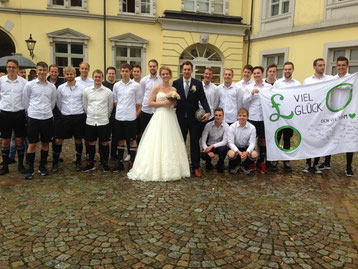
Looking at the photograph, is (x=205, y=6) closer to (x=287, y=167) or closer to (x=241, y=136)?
(x=241, y=136)

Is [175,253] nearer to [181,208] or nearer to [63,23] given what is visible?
[181,208]

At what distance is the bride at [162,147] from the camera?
5.46m

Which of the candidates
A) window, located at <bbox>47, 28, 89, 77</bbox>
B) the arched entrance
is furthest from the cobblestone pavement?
the arched entrance

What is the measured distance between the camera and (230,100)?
6.31 m

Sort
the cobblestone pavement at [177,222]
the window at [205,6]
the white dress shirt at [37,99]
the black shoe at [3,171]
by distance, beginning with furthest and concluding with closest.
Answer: the window at [205,6] → the black shoe at [3,171] → the white dress shirt at [37,99] → the cobblestone pavement at [177,222]

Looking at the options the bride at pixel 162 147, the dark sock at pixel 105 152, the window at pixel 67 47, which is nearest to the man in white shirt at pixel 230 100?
the bride at pixel 162 147

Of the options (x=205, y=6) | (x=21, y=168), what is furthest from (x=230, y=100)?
(x=205, y=6)

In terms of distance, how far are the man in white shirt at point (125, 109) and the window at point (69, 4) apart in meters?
10.7

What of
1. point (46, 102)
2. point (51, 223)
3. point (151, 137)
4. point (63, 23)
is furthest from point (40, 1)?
point (51, 223)

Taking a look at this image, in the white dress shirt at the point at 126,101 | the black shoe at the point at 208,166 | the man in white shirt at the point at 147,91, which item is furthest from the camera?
the man in white shirt at the point at 147,91

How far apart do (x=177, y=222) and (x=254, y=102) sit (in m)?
3.37

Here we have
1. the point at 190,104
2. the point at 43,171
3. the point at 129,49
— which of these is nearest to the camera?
the point at 43,171

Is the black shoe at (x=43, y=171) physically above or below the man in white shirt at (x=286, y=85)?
below

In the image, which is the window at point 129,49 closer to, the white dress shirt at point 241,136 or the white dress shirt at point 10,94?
the white dress shirt at point 10,94
